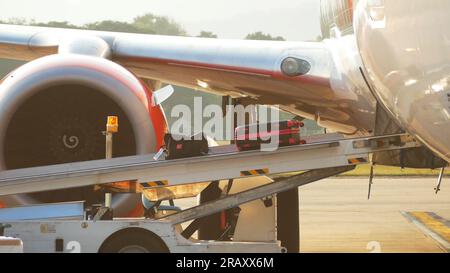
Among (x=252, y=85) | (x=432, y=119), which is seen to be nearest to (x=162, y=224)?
(x=432, y=119)

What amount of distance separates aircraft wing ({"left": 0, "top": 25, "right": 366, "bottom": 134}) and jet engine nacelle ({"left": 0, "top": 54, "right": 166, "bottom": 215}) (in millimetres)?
1740

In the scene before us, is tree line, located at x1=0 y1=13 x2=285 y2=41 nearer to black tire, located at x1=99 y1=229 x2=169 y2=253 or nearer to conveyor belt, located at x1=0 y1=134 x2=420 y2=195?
conveyor belt, located at x1=0 y1=134 x2=420 y2=195

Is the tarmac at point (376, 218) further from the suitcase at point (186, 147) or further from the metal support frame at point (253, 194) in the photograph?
the suitcase at point (186, 147)

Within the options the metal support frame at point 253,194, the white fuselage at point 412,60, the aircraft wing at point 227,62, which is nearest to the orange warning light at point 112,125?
the metal support frame at point 253,194

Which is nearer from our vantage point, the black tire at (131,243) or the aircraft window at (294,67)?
the black tire at (131,243)

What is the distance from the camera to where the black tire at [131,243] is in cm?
803

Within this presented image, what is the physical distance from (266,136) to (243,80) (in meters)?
2.93

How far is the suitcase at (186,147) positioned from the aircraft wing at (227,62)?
226cm

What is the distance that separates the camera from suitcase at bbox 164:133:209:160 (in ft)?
28.0

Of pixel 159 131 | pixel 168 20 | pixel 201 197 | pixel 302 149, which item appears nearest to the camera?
pixel 302 149

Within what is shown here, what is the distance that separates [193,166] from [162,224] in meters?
0.68
